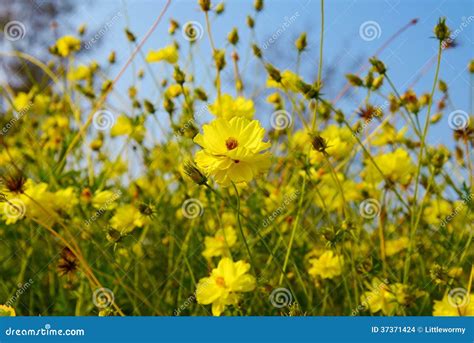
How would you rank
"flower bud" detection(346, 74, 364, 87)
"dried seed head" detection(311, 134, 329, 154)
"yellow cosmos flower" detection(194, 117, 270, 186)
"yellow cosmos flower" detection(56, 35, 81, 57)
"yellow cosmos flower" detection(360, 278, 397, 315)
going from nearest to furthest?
"yellow cosmos flower" detection(194, 117, 270, 186) → "dried seed head" detection(311, 134, 329, 154) → "yellow cosmos flower" detection(360, 278, 397, 315) → "flower bud" detection(346, 74, 364, 87) → "yellow cosmos flower" detection(56, 35, 81, 57)

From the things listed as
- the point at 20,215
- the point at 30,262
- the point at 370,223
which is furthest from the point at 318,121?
the point at 30,262

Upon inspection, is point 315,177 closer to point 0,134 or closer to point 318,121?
Answer: point 318,121

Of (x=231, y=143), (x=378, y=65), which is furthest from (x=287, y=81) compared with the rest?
(x=231, y=143)

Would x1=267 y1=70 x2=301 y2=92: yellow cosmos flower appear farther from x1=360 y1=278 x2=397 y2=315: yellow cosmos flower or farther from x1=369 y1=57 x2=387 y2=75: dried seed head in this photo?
x1=360 y1=278 x2=397 y2=315: yellow cosmos flower

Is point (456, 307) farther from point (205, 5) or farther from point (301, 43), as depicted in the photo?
point (205, 5)

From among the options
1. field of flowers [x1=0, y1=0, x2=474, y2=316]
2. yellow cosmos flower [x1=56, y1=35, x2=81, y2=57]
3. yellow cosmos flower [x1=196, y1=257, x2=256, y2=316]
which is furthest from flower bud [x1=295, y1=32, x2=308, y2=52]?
yellow cosmos flower [x1=56, y1=35, x2=81, y2=57]

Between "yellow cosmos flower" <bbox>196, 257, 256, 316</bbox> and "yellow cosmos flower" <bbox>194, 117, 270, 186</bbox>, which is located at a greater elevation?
"yellow cosmos flower" <bbox>194, 117, 270, 186</bbox>
